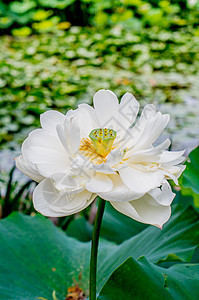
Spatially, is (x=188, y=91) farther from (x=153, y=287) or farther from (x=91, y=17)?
(x=153, y=287)

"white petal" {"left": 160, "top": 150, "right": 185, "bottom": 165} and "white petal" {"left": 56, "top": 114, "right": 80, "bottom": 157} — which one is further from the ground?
"white petal" {"left": 56, "top": 114, "right": 80, "bottom": 157}

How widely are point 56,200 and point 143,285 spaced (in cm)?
21

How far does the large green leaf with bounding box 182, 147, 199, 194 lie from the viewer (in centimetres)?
76

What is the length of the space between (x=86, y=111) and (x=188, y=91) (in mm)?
2926

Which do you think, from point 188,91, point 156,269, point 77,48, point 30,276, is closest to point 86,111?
point 156,269

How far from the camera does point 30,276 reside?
798 millimetres

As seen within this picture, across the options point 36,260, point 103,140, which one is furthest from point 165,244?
point 103,140

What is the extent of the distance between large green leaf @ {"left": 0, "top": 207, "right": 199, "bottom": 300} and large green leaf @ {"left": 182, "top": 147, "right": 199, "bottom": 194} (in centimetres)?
9

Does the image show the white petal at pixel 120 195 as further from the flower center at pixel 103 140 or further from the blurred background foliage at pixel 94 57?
the blurred background foliage at pixel 94 57

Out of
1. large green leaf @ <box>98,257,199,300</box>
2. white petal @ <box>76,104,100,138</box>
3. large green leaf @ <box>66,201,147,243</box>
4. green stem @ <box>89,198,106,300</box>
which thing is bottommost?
large green leaf @ <box>66,201,147,243</box>

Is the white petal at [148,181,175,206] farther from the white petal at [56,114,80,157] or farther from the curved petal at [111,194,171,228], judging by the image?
the white petal at [56,114,80,157]

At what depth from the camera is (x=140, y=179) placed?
1.63 feet

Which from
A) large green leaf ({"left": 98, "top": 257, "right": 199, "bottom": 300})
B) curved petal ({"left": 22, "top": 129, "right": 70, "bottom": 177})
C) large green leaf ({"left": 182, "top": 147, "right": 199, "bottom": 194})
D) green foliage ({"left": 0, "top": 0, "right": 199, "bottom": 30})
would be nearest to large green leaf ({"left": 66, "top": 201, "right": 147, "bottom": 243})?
large green leaf ({"left": 182, "top": 147, "right": 199, "bottom": 194})

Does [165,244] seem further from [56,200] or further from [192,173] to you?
[56,200]
